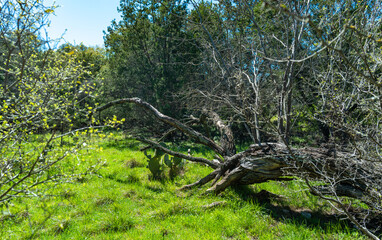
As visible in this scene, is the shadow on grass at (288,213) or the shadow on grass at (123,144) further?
the shadow on grass at (123,144)

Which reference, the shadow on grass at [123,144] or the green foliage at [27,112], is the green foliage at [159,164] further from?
the shadow on grass at [123,144]

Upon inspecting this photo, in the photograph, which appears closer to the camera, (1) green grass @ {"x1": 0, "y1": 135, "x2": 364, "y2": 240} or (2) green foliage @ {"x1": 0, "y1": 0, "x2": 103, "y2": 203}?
(2) green foliage @ {"x1": 0, "y1": 0, "x2": 103, "y2": 203}

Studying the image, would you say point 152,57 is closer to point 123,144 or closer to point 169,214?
point 123,144

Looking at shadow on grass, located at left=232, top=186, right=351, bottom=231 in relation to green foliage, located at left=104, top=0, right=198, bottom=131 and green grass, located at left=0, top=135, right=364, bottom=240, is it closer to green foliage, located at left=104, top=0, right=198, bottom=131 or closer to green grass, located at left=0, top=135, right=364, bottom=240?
green grass, located at left=0, top=135, right=364, bottom=240

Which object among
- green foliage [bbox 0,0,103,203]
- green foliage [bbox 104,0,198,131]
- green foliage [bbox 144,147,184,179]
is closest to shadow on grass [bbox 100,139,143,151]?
green foliage [bbox 104,0,198,131]

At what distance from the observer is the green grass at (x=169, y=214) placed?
358cm

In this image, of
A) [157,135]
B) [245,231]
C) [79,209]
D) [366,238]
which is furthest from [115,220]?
[157,135]

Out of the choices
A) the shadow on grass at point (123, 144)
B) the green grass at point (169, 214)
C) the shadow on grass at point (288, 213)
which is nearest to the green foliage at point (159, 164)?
the green grass at point (169, 214)

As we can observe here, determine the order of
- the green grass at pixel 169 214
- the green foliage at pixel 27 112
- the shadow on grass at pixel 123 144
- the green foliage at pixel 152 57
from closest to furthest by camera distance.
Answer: the green foliage at pixel 27 112 → the green grass at pixel 169 214 → the shadow on grass at pixel 123 144 → the green foliage at pixel 152 57

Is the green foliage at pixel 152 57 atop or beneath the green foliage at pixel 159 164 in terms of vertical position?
atop

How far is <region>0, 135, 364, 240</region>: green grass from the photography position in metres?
3.58

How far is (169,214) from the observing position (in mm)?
4250

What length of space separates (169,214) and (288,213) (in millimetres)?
2124

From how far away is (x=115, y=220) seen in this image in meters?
3.94
